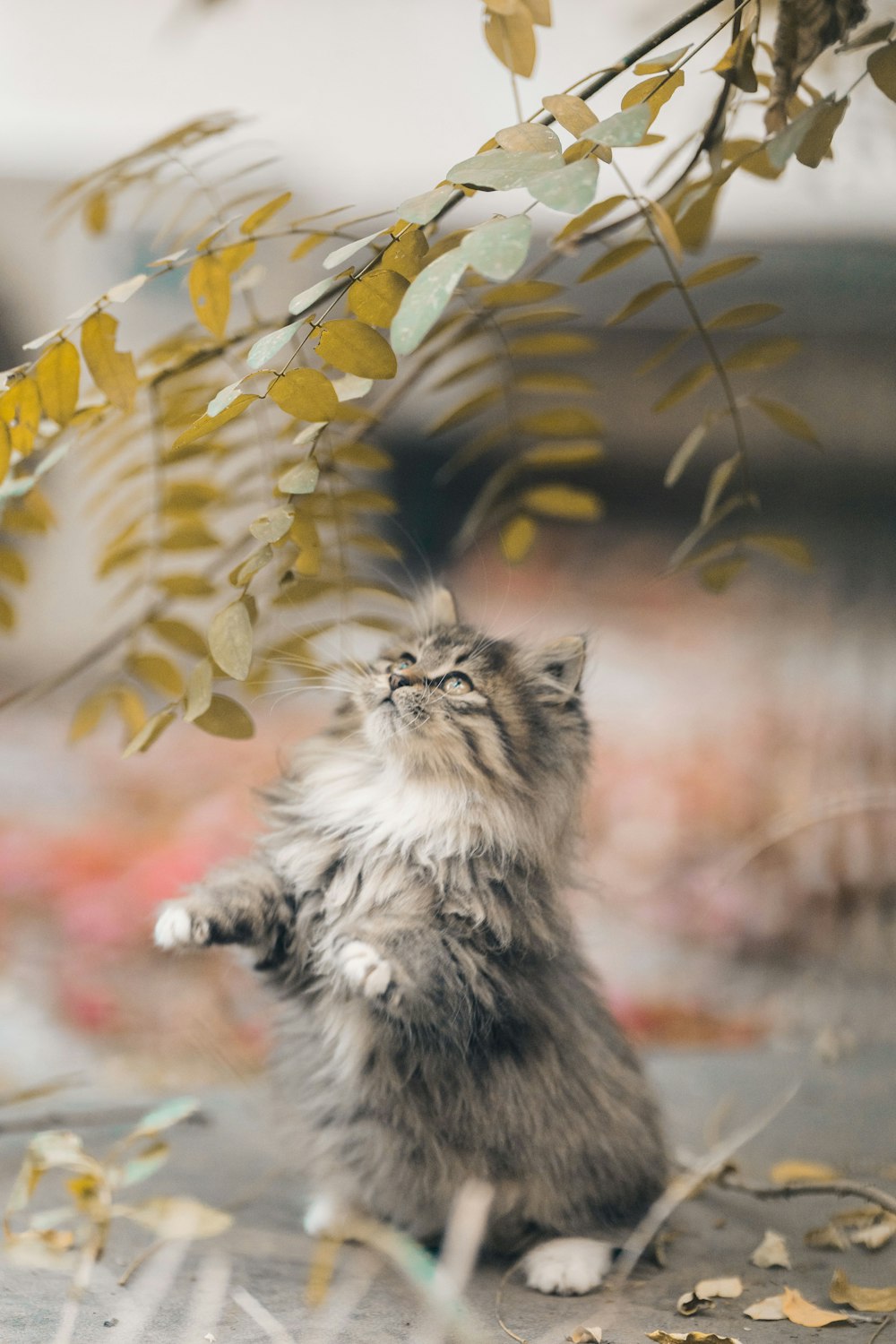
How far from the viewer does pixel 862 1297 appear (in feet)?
3.36

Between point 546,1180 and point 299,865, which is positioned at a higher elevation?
point 299,865

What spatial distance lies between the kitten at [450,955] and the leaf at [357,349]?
1.08ft

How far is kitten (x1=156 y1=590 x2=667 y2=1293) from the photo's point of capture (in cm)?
104

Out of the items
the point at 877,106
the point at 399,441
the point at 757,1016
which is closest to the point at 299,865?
the point at 877,106

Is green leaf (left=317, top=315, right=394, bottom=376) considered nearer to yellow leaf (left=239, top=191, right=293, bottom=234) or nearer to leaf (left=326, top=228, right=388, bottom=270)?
leaf (left=326, top=228, right=388, bottom=270)

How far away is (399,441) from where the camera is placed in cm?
287

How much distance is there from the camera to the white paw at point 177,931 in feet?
3.31

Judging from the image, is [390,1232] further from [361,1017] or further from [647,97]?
[647,97]

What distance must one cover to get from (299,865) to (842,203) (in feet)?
5.52

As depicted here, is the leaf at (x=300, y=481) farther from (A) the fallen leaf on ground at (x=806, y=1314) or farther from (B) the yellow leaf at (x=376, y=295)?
(A) the fallen leaf on ground at (x=806, y=1314)

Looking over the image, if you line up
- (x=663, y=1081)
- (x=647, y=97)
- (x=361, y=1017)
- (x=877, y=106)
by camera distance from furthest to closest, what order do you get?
(x=663, y=1081), (x=877, y=106), (x=361, y=1017), (x=647, y=97)

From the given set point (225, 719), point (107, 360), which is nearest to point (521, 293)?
point (107, 360)

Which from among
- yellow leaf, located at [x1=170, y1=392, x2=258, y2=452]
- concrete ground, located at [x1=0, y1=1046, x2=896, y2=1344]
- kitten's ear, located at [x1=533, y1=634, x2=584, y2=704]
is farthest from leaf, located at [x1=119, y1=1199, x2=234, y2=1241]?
yellow leaf, located at [x1=170, y1=392, x2=258, y2=452]

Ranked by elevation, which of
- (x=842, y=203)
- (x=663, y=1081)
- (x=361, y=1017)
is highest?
(x=842, y=203)
